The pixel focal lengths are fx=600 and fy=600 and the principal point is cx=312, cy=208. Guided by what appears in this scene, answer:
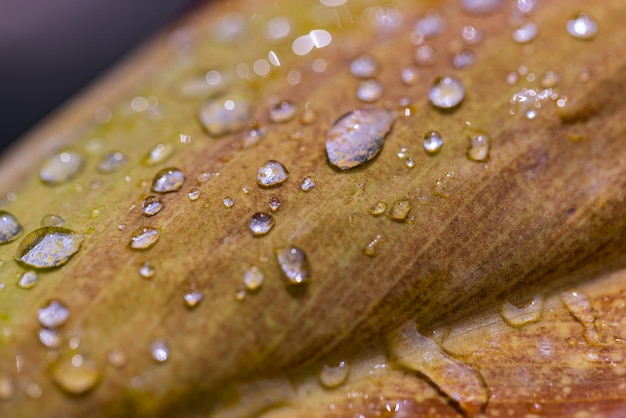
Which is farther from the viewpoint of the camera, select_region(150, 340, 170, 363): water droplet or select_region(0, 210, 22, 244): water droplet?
select_region(0, 210, 22, 244): water droplet

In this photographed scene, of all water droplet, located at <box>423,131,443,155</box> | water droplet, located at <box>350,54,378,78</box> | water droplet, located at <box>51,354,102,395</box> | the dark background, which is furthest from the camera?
the dark background

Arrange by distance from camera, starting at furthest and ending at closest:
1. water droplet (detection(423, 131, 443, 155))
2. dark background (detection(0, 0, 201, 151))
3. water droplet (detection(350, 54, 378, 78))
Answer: dark background (detection(0, 0, 201, 151)) < water droplet (detection(350, 54, 378, 78)) < water droplet (detection(423, 131, 443, 155))

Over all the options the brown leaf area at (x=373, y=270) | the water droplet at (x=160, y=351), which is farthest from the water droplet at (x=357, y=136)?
the water droplet at (x=160, y=351)

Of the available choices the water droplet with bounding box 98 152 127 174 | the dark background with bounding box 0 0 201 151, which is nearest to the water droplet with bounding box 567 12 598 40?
the water droplet with bounding box 98 152 127 174

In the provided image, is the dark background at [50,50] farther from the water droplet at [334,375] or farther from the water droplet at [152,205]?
the water droplet at [334,375]

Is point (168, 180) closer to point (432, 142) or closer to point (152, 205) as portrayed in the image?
point (152, 205)

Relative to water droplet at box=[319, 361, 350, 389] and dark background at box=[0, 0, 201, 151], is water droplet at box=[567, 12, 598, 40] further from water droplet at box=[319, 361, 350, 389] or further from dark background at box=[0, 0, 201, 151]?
dark background at box=[0, 0, 201, 151]
